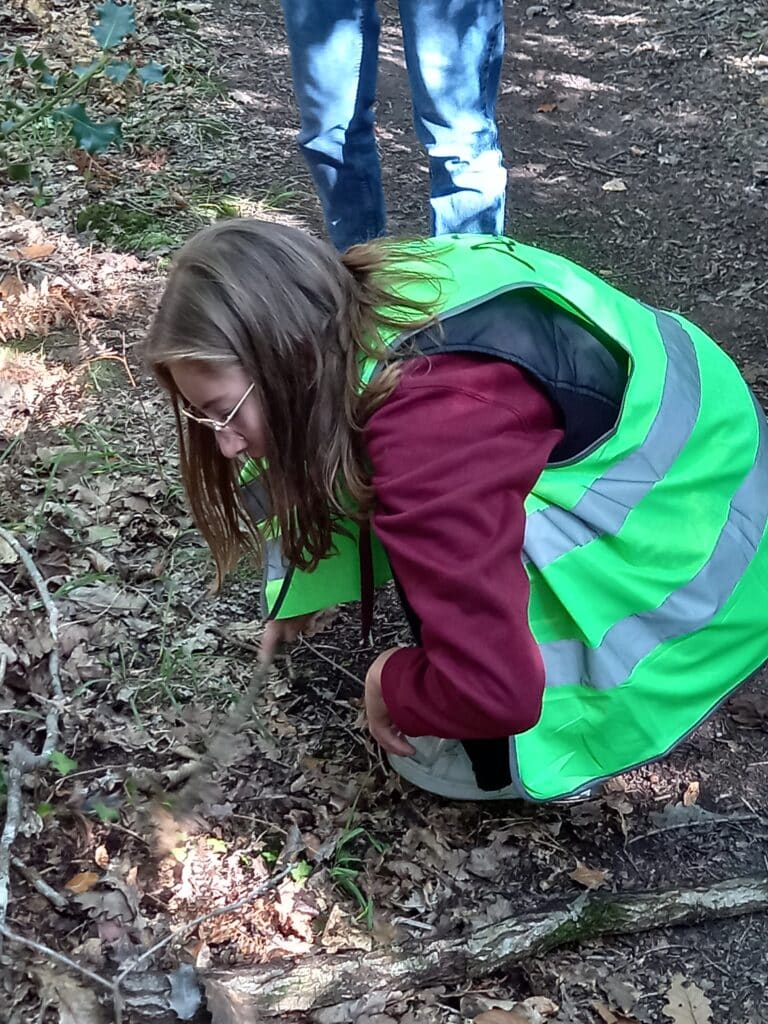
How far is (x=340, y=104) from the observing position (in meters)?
2.78

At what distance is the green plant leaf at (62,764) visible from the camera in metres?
1.99

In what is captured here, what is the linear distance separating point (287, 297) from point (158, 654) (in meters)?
1.12

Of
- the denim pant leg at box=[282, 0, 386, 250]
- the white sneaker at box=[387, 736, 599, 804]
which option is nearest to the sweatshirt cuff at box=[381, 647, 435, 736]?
the white sneaker at box=[387, 736, 599, 804]

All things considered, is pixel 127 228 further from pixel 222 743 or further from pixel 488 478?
pixel 488 478

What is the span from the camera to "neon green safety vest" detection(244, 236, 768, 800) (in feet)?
5.62

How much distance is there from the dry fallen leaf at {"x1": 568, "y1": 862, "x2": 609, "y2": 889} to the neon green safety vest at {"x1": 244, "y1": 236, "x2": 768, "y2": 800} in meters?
0.25

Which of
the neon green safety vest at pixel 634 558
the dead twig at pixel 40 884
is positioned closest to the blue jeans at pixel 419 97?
the neon green safety vest at pixel 634 558

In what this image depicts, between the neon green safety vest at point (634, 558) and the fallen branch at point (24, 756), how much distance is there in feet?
2.87

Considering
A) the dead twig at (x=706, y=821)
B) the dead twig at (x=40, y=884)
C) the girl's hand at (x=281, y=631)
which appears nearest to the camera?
the dead twig at (x=40, y=884)

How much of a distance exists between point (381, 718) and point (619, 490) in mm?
589

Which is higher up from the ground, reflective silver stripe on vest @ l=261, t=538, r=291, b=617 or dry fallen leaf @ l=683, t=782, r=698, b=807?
reflective silver stripe on vest @ l=261, t=538, r=291, b=617

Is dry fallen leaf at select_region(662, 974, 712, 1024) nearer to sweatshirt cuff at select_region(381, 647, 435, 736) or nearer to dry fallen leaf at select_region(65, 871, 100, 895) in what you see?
sweatshirt cuff at select_region(381, 647, 435, 736)

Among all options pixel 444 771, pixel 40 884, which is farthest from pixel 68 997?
pixel 444 771

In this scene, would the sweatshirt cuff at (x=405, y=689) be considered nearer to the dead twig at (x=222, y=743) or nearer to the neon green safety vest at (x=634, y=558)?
the neon green safety vest at (x=634, y=558)
